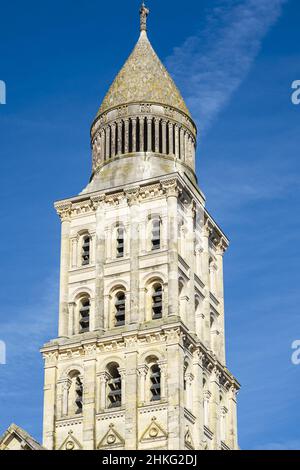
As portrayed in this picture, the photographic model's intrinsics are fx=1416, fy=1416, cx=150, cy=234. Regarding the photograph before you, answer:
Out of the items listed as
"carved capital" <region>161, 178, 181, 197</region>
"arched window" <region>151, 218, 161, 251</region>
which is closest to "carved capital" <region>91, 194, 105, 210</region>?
"arched window" <region>151, 218, 161, 251</region>

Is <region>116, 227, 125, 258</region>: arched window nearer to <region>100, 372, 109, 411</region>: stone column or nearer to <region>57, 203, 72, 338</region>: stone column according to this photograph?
<region>57, 203, 72, 338</region>: stone column

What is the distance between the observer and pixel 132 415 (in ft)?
268

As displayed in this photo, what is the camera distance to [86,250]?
296 ft

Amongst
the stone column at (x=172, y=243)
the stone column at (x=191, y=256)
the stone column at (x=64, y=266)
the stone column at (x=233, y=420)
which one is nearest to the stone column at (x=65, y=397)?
the stone column at (x=64, y=266)

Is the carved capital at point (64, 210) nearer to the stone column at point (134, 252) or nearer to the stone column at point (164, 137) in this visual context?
the stone column at point (134, 252)

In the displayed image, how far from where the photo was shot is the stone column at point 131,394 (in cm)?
8106

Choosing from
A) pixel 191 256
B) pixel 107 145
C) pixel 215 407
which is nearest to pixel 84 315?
pixel 191 256

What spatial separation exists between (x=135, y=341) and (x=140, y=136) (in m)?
15.5

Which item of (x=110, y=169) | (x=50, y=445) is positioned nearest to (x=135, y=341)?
(x=50, y=445)

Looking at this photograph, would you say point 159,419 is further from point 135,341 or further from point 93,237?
point 93,237

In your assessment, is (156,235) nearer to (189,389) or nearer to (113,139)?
(113,139)

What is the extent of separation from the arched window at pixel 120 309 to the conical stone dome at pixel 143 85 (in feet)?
46.0

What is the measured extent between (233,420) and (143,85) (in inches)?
906

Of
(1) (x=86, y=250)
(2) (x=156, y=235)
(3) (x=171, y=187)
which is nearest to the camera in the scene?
(2) (x=156, y=235)
